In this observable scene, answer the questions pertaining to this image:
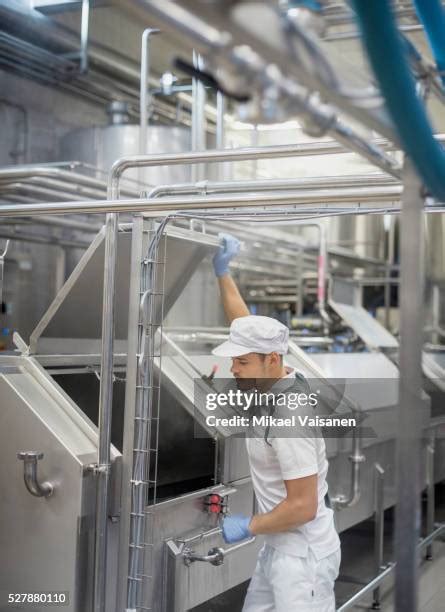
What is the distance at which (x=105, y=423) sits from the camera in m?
2.25

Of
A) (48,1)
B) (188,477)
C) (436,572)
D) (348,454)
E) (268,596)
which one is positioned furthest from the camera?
(48,1)

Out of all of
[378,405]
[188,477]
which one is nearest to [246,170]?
[378,405]

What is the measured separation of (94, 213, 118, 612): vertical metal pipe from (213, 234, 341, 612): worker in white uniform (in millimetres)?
387

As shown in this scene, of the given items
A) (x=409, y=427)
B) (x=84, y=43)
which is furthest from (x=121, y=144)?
(x=409, y=427)

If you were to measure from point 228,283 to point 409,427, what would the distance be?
1.39 m

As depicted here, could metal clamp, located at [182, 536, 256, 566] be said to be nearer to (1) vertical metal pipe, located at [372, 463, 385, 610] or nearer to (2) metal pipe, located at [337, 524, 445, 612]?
(2) metal pipe, located at [337, 524, 445, 612]

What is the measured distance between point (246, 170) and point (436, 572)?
3455mm

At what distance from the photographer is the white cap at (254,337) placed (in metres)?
2.00

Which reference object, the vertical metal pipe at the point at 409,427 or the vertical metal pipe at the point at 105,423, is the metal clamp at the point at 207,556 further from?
the vertical metal pipe at the point at 409,427

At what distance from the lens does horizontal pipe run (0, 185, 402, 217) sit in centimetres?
182

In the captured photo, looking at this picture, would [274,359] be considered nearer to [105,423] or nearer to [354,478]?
[105,423]

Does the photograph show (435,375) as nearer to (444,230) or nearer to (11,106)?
(444,230)

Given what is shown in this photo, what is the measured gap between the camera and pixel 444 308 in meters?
6.71

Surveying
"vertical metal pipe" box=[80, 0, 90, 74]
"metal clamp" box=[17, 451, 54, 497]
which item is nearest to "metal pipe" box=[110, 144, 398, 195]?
"metal clamp" box=[17, 451, 54, 497]
